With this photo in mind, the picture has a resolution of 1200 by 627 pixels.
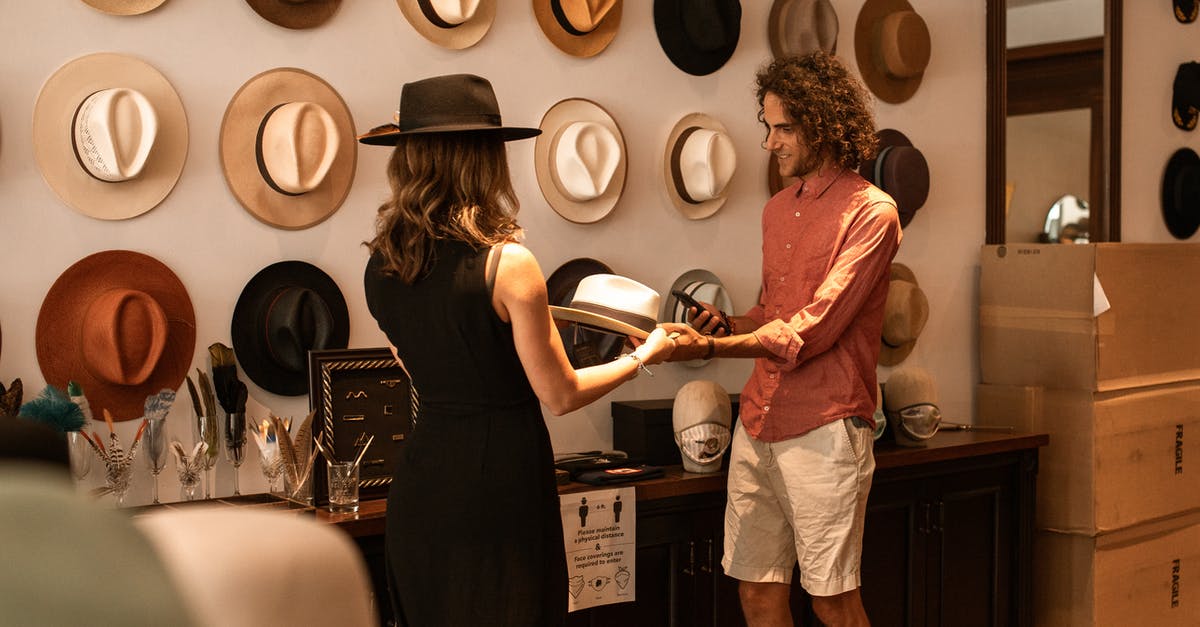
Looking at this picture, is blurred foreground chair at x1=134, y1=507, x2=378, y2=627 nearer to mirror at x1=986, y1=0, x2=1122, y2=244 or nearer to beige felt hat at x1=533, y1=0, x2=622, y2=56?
beige felt hat at x1=533, y1=0, x2=622, y2=56

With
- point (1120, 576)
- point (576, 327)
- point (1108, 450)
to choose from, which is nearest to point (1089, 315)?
point (1108, 450)

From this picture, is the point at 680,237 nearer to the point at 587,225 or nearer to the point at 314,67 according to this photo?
the point at 587,225

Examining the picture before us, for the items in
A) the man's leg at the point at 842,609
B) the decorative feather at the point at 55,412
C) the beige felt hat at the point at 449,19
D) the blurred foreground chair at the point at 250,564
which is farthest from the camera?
the beige felt hat at the point at 449,19

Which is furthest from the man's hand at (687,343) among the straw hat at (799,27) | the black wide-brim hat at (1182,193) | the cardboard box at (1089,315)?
the black wide-brim hat at (1182,193)

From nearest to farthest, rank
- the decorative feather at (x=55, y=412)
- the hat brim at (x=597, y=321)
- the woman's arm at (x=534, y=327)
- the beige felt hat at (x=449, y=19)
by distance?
the woman's arm at (x=534, y=327)
the decorative feather at (x=55, y=412)
the hat brim at (x=597, y=321)
the beige felt hat at (x=449, y=19)

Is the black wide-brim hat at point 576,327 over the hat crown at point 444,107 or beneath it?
beneath

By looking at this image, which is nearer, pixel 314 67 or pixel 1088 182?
pixel 314 67

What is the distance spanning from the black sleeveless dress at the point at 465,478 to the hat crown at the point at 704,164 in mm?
1651

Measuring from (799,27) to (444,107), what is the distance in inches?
85.2

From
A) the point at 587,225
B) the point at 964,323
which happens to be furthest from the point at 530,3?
the point at 964,323

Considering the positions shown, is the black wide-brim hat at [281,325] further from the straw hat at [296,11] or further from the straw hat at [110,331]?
the straw hat at [296,11]

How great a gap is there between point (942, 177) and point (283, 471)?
2.97m

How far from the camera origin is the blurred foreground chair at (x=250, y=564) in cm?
29

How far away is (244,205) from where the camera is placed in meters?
2.82
